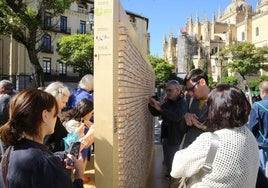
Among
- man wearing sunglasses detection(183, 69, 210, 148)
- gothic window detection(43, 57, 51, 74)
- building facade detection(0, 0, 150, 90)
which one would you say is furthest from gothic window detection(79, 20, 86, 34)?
man wearing sunglasses detection(183, 69, 210, 148)

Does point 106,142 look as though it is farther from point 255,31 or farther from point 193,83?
point 255,31

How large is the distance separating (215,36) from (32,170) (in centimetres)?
9478

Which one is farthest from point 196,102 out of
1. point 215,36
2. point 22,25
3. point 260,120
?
point 215,36

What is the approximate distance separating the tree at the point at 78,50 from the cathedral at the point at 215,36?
4315cm

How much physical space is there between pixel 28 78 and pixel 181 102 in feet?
96.1

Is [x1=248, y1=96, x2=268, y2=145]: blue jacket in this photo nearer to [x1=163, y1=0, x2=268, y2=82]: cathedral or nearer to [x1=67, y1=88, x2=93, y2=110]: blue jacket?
[x1=67, y1=88, x2=93, y2=110]: blue jacket

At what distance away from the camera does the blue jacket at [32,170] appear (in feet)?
5.55

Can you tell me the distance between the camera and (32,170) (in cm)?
169

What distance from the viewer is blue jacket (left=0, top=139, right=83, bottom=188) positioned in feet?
5.55

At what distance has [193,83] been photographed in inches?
155

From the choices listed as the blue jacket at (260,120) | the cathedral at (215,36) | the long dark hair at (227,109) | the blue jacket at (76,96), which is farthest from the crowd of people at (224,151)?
the cathedral at (215,36)

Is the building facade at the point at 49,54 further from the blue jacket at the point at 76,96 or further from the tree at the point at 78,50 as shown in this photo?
the blue jacket at the point at 76,96

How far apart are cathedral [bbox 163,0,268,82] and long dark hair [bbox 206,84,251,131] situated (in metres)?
70.6

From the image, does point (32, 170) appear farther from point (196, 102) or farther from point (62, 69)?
point (62, 69)
